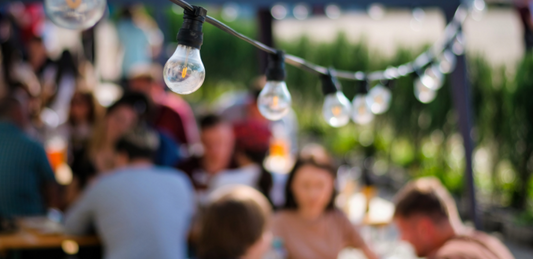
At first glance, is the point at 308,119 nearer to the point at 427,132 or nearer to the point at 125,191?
the point at 427,132

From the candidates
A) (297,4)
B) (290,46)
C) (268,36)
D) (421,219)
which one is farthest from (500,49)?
(421,219)

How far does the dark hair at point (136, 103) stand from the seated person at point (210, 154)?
0.53 m

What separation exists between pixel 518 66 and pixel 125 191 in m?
4.22

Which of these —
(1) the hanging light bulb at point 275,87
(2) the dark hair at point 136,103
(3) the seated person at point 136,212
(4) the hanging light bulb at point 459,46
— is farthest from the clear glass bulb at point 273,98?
(4) the hanging light bulb at point 459,46

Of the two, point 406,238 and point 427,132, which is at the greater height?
point 427,132

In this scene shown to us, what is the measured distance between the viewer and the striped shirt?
3.10 m

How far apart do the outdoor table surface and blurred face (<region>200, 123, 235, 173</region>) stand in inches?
35.7

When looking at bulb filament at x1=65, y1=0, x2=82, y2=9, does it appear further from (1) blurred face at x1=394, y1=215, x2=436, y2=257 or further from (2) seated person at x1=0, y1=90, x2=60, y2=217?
(2) seated person at x1=0, y1=90, x2=60, y2=217

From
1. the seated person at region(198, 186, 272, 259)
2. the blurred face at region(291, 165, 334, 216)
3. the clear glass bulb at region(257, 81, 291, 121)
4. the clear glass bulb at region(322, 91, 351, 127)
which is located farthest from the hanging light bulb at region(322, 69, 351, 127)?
the blurred face at region(291, 165, 334, 216)

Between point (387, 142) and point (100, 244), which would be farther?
point (387, 142)

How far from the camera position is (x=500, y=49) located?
8.84 meters

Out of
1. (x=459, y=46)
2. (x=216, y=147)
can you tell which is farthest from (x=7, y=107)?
(x=459, y=46)

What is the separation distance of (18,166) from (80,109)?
3.83ft

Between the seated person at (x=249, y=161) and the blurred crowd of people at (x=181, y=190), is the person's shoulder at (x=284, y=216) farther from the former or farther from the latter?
the seated person at (x=249, y=161)
